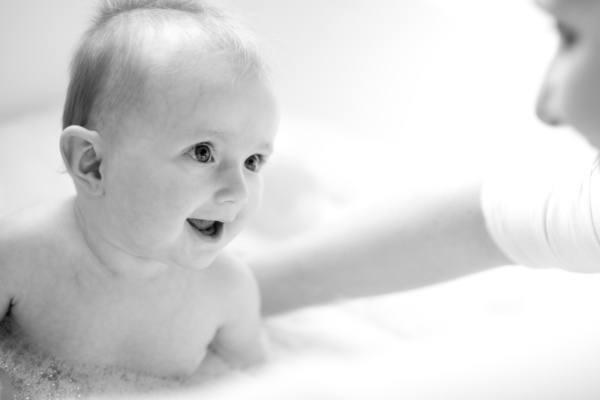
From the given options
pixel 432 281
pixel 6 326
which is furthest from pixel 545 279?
pixel 6 326

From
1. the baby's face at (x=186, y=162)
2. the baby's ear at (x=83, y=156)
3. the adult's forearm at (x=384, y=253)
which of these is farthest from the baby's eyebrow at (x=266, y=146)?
the adult's forearm at (x=384, y=253)

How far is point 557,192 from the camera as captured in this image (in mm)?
875

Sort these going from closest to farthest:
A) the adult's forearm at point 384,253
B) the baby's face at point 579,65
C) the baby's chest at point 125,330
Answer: the baby's face at point 579,65 < the baby's chest at point 125,330 < the adult's forearm at point 384,253

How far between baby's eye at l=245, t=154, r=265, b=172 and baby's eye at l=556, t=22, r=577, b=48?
34cm

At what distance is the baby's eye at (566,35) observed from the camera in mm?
563

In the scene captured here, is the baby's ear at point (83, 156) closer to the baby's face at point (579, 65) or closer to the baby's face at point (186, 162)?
the baby's face at point (186, 162)

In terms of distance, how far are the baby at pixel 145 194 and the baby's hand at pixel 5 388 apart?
0.05 metres

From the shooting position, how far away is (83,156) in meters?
0.75

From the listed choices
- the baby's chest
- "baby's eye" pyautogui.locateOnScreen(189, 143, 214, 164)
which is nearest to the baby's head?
"baby's eye" pyautogui.locateOnScreen(189, 143, 214, 164)

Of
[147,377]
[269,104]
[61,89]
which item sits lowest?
[147,377]

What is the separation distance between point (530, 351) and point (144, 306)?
1.57ft

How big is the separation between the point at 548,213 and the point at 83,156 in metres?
0.55

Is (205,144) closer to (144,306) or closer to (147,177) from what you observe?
(147,177)

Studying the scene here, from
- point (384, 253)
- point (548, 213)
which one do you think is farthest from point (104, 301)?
point (548, 213)
